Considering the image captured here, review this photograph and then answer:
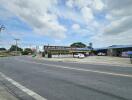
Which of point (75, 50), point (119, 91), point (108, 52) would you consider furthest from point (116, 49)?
point (119, 91)

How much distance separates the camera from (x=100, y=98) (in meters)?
7.81

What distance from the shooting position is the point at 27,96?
908cm

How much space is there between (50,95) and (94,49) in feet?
371

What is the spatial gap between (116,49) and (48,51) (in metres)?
31.1

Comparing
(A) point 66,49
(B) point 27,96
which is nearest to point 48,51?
(A) point 66,49

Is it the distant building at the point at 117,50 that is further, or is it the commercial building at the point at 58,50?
the commercial building at the point at 58,50

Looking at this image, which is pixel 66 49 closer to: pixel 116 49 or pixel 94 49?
pixel 94 49

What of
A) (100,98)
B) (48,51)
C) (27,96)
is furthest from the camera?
(48,51)

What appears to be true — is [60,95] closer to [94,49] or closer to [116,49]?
[116,49]

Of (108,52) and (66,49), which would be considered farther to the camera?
(66,49)

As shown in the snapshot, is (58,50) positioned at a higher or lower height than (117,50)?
higher

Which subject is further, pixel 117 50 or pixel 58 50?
pixel 58 50

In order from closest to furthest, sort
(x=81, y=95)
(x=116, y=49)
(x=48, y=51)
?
(x=81, y=95) < (x=116, y=49) < (x=48, y=51)

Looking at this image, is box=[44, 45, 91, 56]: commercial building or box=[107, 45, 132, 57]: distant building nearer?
box=[107, 45, 132, 57]: distant building
